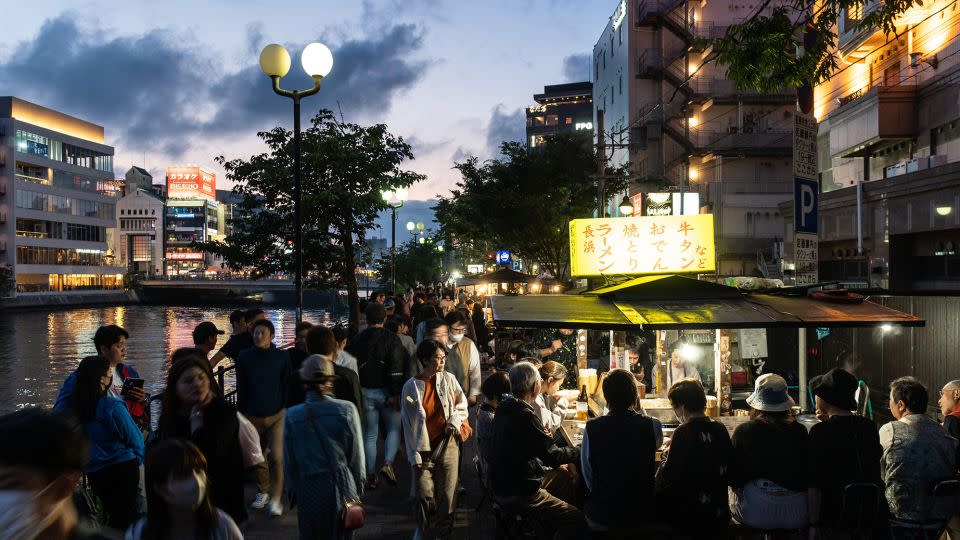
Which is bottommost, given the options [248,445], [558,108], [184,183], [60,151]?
[248,445]

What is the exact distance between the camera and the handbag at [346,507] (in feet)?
16.5

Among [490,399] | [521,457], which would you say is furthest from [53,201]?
[521,457]

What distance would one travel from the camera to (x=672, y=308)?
294 inches

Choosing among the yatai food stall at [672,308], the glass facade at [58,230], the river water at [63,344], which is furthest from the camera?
the glass facade at [58,230]

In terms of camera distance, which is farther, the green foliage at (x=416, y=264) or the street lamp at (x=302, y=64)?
the green foliage at (x=416, y=264)

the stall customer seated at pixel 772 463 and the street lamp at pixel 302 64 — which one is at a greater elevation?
the street lamp at pixel 302 64

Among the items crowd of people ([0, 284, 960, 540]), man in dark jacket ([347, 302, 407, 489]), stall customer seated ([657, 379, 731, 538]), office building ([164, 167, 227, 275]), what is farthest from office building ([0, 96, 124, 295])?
stall customer seated ([657, 379, 731, 538])

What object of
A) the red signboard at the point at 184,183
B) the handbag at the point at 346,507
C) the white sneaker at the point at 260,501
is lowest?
the white sneaker at the point at 260,501

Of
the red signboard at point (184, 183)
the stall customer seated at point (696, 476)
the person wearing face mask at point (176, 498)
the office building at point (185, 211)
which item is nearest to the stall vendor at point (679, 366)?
the stall customer seated at point (696, 476)

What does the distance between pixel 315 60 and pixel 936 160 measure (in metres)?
19.0

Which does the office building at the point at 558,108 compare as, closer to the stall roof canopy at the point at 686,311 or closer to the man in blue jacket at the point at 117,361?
the stall roof canopy at the point at 686,311

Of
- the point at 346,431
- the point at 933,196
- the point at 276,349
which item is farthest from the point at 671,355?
the point at 933,196

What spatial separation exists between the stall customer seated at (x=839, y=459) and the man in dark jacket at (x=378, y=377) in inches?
200

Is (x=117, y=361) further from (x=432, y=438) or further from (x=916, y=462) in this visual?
(x=916, y=462)
